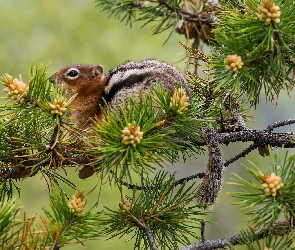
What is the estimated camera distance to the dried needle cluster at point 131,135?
1.22 m

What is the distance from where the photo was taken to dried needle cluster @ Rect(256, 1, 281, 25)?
1.24 meters

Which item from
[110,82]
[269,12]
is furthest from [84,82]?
[269,12]

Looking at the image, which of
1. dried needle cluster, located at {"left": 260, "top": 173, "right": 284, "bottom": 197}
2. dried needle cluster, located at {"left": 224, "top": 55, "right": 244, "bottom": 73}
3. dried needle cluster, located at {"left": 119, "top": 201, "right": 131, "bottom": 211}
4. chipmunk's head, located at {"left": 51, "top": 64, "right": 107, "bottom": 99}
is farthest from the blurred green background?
dried needle cluster, located at {"left": 260, "top": 173, "right": 284, "bottom": 197}

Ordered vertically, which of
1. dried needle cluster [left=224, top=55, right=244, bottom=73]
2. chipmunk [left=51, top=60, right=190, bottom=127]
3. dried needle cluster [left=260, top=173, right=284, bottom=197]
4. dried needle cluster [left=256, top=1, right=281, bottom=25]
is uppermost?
chipmunk [left=51, top=60, right=190, bottom=127]

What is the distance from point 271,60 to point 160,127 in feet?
1.04

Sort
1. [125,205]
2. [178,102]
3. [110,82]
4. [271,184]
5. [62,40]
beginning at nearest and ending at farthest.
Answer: [271,184], [178,102], [125,205], [110,82], [62,40]

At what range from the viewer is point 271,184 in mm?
1156

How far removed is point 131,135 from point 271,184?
1.07 feet

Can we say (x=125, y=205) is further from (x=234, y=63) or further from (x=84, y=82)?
(x=84, y=82)

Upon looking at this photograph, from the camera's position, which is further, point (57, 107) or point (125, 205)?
point (125, 205)

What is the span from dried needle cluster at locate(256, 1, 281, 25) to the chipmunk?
491 mm

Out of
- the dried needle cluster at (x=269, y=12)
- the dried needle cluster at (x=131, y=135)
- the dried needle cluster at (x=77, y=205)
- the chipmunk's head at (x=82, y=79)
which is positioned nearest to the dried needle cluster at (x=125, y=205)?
the dried needle cluster at (x=77, y=205)

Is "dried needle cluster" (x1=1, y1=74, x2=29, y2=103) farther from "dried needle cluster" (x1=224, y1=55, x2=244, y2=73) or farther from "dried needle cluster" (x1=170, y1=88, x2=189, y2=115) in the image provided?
"dried needle cluster" (x1=224, y1=55, x2=244, y2=73)

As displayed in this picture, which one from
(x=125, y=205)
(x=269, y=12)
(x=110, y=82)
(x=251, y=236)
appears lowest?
(x=251, y=236)
